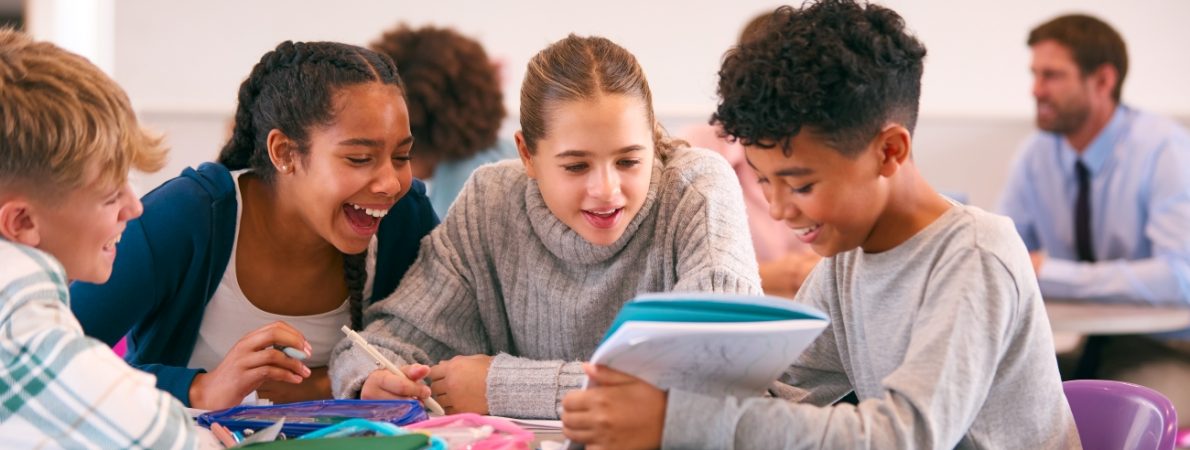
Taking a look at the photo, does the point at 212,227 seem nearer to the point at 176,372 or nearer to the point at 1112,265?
the point at 176,372

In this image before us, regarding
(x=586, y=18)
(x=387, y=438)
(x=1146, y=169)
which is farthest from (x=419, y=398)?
(x=586, y=18)

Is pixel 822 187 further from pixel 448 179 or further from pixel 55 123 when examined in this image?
pixel 448 179

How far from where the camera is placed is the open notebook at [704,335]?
1.16m

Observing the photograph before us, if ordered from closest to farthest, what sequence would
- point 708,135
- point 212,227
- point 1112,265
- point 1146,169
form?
point 212,227
point 708,135
point 1112,265
point 1146,169

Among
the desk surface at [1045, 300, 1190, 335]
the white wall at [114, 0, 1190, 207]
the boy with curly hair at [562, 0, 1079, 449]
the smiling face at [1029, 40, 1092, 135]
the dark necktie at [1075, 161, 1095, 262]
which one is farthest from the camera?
the white wall at [114, 0, 1190, 207]

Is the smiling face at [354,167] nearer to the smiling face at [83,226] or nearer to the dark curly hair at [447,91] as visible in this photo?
the smiling face at [83,226]

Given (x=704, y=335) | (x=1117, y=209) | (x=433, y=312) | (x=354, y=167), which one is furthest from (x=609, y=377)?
Answer: (x=1117, y=209)

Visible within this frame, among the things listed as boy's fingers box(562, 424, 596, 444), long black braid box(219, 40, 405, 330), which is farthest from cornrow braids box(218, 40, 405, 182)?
boy's fingers box(562, 424, 596, 444)

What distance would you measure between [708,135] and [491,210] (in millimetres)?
1457

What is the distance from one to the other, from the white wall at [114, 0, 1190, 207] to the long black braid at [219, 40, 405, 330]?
9.26 ft

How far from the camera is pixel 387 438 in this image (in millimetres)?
1324

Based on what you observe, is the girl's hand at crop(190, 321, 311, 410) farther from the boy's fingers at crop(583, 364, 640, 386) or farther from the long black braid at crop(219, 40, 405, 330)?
the boy's fingers at crop(583, 364, 640, 386)

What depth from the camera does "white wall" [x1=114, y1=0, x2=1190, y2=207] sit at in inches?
187

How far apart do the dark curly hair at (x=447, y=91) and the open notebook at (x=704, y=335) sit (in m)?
2.26
